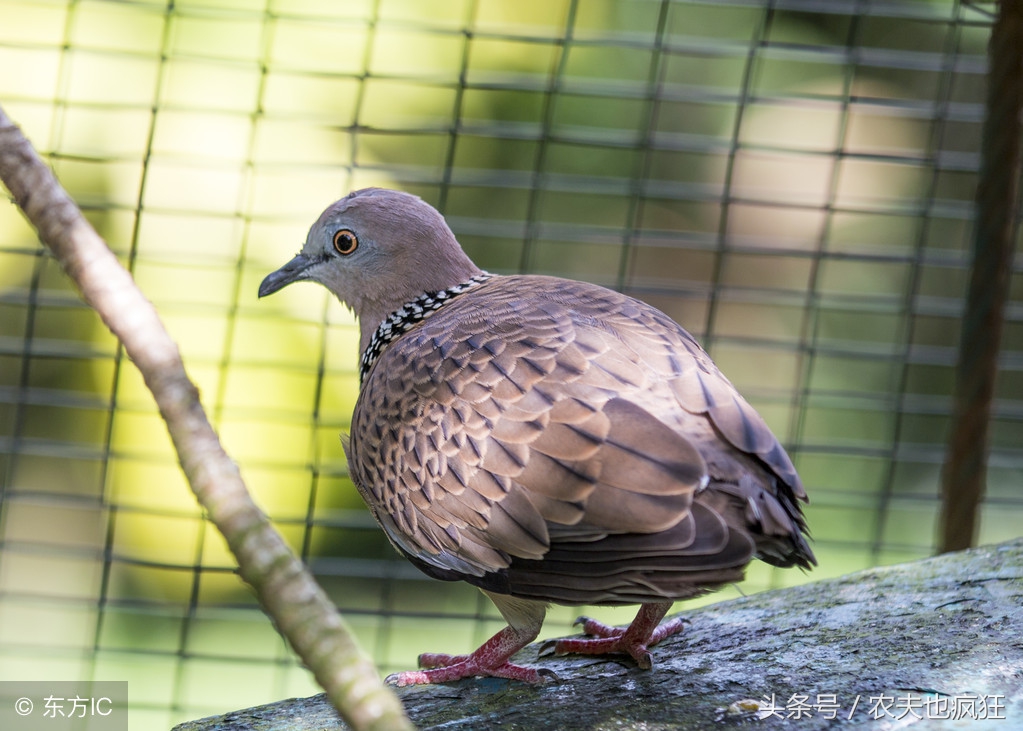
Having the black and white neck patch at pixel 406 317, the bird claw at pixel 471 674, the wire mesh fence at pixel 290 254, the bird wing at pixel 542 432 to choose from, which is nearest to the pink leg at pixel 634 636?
the bird claw at pixel 471 674

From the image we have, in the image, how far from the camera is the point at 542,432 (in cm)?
176

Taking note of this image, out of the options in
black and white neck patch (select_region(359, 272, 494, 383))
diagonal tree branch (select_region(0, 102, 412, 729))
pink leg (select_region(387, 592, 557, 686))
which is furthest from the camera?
black and white neck patch (select_region(359, 272, 494, 383))

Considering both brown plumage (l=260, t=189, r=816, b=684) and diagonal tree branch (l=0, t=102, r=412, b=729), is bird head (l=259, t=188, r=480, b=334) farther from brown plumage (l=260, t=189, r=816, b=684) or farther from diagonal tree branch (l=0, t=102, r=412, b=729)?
diagonal tree branch (l=0, t=102, r=412, b=729)

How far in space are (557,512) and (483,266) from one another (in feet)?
9.25

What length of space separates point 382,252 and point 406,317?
190 mm

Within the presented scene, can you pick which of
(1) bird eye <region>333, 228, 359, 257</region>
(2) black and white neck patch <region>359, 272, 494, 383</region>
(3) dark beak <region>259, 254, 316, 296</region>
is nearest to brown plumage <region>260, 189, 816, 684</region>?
(2) black and white neck patch <region>359, 272, 494, 383</region>

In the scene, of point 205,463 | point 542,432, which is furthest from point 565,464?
point 205,463

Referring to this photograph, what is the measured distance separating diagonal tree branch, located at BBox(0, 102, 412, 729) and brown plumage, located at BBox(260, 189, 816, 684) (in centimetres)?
58

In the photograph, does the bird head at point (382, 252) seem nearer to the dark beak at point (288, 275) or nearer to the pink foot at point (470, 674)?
the dark beak at point (288, 275)

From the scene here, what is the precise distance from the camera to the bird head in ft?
8.28

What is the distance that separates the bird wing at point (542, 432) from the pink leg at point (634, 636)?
1.36ft

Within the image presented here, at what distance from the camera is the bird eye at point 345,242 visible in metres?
2.57

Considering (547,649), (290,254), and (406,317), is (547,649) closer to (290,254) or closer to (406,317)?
(406,317)

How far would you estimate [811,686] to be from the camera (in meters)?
1.89
